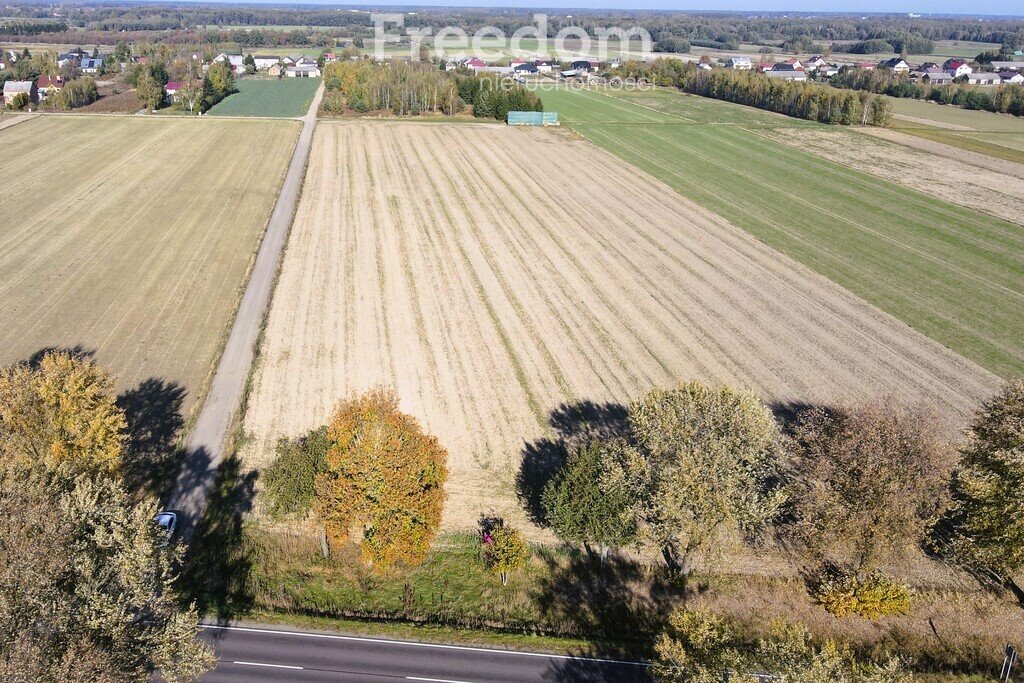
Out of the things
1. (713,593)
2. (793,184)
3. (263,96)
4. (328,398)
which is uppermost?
(263,96)

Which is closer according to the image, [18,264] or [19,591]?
[19,591]

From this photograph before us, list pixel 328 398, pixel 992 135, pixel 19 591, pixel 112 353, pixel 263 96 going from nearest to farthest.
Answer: pixel 19 591 < pixel 328 398 < pixel 112 353 < pixel 992 135 < pixel 263 96

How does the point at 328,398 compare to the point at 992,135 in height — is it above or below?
below

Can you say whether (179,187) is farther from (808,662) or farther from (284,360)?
(808,662)

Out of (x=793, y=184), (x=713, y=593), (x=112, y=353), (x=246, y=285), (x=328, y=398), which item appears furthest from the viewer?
(x=793, y=184)

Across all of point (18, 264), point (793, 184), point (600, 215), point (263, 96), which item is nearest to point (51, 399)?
point (18, 264)

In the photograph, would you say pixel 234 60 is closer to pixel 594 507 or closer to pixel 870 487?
pixel 594 507

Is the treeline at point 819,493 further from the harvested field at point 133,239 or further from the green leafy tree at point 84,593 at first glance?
the harvested field at point 133,239

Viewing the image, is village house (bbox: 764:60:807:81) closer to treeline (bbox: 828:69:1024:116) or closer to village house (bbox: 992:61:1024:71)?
treeline (bbox: 828:69:1024:116)
